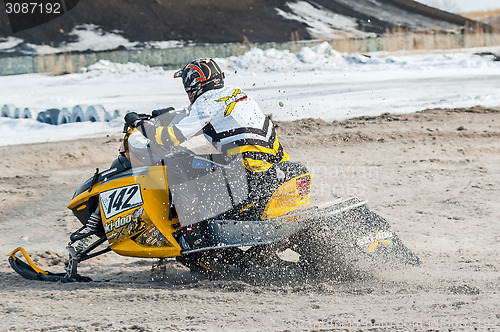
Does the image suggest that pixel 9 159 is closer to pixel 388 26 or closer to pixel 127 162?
pixel 127 162

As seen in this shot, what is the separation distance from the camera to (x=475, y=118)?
12586 millimetres

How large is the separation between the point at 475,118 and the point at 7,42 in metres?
21.3

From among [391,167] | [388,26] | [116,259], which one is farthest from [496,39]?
[116,259]

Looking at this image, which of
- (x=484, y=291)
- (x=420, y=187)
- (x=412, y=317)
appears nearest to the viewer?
(x=412, y=317)

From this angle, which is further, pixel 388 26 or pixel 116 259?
pixel 388 26

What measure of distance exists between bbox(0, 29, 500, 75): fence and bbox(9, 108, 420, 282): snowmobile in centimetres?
1730

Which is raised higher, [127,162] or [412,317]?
[127,162]

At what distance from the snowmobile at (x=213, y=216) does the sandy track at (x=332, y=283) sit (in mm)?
236

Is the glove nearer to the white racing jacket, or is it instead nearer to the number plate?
the white racing jacket

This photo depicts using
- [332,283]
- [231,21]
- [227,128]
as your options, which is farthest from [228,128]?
[231,21]

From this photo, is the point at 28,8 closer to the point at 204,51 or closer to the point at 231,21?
the point at 231,21

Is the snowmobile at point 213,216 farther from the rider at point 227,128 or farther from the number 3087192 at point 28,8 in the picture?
the number 3087192 at point 28,8

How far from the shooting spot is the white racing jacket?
203 inches

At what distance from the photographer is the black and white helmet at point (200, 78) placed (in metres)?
5.38
